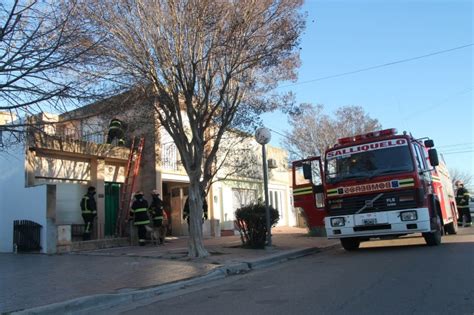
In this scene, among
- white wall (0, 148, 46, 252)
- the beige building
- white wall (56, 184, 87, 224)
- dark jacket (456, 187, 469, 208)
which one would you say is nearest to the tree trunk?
the beige building

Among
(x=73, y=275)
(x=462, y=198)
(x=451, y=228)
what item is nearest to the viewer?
(x=73, y=275)

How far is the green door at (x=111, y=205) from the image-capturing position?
1816cm

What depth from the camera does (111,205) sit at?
18469 millimetres

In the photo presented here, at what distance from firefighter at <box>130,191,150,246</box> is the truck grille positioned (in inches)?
270

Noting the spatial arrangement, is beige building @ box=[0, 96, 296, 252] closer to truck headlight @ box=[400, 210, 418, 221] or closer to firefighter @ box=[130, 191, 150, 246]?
firefighter @ box=[130, 191, 150, 246]

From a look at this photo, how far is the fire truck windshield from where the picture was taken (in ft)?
40.3

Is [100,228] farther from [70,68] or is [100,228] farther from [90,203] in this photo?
[70,68]

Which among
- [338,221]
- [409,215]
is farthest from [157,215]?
[409,215]

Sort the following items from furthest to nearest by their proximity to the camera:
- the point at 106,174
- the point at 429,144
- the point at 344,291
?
the point at 106,174, the point at 429,144, the point at 344,291

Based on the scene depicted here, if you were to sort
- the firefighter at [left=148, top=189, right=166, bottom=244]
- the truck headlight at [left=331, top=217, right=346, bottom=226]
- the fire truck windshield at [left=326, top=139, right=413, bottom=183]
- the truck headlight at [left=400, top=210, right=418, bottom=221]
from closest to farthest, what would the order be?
the truck headlight at [left=400, top=210, right=418, bottom=221]
the fire truck windshield at [left=326, top=139, right=413, bottom=183]
the truck headlight at [left=331, top=217, right=346, bottom=226]
the firefighter at [left=148, top=189, right=166, bottom=244]

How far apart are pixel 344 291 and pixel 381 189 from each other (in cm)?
520

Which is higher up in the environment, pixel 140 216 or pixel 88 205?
pixel 88 205

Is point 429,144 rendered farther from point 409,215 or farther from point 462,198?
point 462,198

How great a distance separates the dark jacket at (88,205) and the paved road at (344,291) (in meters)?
7.59
